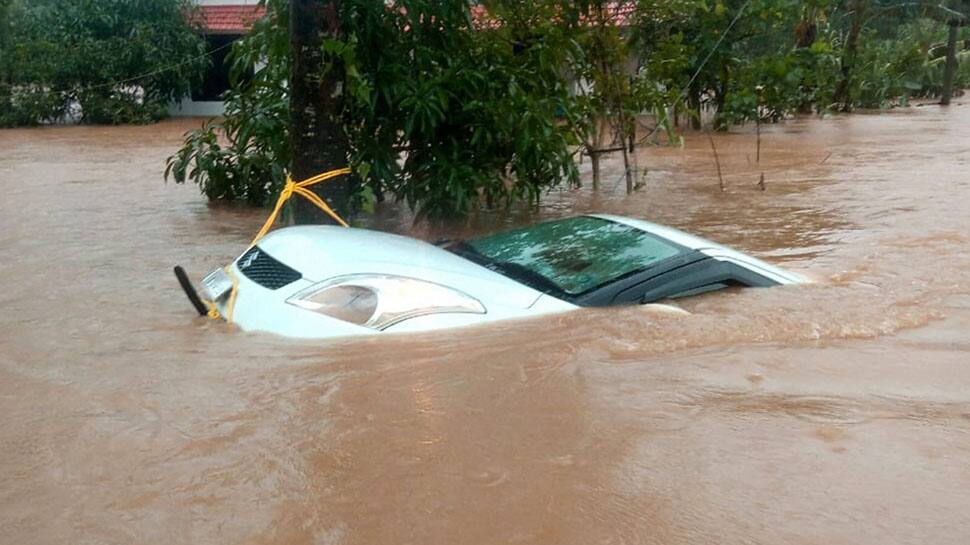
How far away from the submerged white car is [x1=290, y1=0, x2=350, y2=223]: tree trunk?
2.11 meters

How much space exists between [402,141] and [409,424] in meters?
5.08

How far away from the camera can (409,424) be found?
14.3 feet

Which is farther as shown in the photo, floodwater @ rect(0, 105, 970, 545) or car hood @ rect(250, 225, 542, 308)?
car hood @ rect(250, 225, 542, 308)

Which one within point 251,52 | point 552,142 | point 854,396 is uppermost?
point 251,52

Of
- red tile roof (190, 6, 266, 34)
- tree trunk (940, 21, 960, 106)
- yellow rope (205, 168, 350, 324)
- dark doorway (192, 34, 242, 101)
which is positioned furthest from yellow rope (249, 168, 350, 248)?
tree trunk (940, 21, 960, 106)

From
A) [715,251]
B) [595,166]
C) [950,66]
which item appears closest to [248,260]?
[715,251]

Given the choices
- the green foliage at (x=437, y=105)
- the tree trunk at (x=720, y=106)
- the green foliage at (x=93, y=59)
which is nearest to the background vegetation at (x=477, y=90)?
the green foliage at (x=437, y=105)

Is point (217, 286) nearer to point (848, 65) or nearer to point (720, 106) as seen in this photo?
point (720, 106)

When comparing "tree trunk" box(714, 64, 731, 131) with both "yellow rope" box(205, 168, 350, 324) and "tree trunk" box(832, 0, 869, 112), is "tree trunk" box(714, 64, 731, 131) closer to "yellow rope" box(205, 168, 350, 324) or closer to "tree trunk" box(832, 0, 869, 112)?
"tree trunk" box(832, 0, 869, 112)

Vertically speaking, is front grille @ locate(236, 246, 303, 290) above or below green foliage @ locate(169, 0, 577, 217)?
below

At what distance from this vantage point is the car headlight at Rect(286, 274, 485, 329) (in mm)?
4746

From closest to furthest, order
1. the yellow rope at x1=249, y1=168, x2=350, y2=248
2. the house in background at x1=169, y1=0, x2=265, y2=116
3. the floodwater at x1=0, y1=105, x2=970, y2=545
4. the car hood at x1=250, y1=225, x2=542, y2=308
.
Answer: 1. the floodwater at x1=0, y1=105, x2=970, y2=545
2. the car hood at x1=250, y1=225, x2=542, y2=308
3. the yellow rope at x1=249, y1=168, x2=350, y2=248
4. the house in background at x1=169, y1=0, x2=265, y2=116

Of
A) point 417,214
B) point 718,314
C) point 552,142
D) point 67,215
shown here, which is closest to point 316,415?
point 718,314

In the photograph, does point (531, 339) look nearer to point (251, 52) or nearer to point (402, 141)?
point (402, 141)
